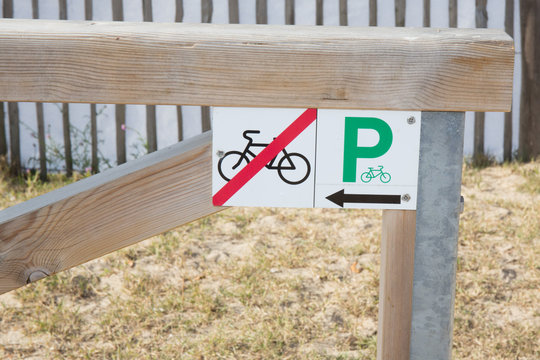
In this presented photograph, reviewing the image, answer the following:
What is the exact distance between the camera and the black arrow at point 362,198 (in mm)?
1511

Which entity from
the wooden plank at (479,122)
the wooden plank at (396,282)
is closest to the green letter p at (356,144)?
the wooden plank at (396,282)

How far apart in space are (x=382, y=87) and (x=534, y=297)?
2.46 metres

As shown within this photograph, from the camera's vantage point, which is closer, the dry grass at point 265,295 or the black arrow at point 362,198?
the black arrow at point 362,198

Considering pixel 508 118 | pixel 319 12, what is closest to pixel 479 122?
pixel 508 118

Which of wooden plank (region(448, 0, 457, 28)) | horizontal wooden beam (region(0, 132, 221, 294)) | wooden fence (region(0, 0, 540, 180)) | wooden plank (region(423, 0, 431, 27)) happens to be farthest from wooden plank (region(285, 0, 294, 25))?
horizontal wooden beam (region(0, 132, 221, 294))

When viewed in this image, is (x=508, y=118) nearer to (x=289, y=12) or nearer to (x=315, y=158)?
(x=289, y=12)

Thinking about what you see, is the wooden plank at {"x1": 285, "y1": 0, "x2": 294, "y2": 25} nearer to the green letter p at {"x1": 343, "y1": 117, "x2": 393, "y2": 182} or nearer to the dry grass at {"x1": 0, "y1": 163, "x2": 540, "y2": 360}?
the dry grass at {"x1": 0, "y1": 163, "x2": 540, "y2": 360}

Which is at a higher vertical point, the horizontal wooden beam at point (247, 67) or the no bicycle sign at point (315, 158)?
the horizontal wooden beam at point (247, 67)

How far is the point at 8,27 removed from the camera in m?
1.42

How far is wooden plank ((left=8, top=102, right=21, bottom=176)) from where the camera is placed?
17.0ft

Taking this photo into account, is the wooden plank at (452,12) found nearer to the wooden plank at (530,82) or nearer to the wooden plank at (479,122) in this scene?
the wooden plank at (479,122)

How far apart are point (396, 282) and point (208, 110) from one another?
3789 mm

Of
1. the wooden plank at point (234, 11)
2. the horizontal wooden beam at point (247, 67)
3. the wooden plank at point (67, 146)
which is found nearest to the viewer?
the horizontal wooden beam at point (247, 67)

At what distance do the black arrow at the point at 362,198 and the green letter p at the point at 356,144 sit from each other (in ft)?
0.13
